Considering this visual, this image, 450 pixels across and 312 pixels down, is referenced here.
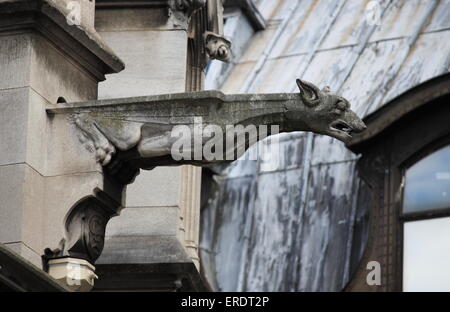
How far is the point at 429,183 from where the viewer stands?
122ft

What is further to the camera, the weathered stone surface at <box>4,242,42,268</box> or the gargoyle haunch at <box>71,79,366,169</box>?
the gargoyle haunch at <box>71,79,366,169</box>

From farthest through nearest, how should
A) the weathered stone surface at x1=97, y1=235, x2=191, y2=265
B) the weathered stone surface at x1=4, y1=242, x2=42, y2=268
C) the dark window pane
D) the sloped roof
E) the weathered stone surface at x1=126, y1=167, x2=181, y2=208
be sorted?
the sloped roof
the dark window pane
the weathered stone surface at x1=126, y1=167, x2=181, y2=208
the weathered stone surface at x1=97, y1=235, x2=191, y2=265
the weathered stone surface at x1=4, y1=242, x2=42, y2=268

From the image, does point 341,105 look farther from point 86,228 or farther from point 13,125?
point 13,125

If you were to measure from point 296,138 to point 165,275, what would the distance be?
14.5 m

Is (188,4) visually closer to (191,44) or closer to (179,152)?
(191,44)

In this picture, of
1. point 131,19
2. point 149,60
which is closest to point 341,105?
point 149,60

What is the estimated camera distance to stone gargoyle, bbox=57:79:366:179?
22.0 m

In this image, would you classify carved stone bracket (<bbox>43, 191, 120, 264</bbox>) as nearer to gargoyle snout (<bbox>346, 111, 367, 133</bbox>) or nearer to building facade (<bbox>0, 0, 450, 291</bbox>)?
building facade (<bbox>0, 0, 450, 291</bbox>)

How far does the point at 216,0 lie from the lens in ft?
94.8

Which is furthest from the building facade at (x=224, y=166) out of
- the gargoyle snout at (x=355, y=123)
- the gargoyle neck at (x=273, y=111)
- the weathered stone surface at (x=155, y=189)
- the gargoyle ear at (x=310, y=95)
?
the gargoyle snout at (x=355, y=123)

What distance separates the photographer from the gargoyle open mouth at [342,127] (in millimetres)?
21984

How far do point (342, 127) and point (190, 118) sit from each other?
135cm

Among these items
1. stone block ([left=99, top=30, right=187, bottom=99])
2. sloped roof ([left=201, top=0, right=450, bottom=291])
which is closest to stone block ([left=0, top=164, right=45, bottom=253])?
stone block ([left=99, top=30, right=187, bottom=99])
